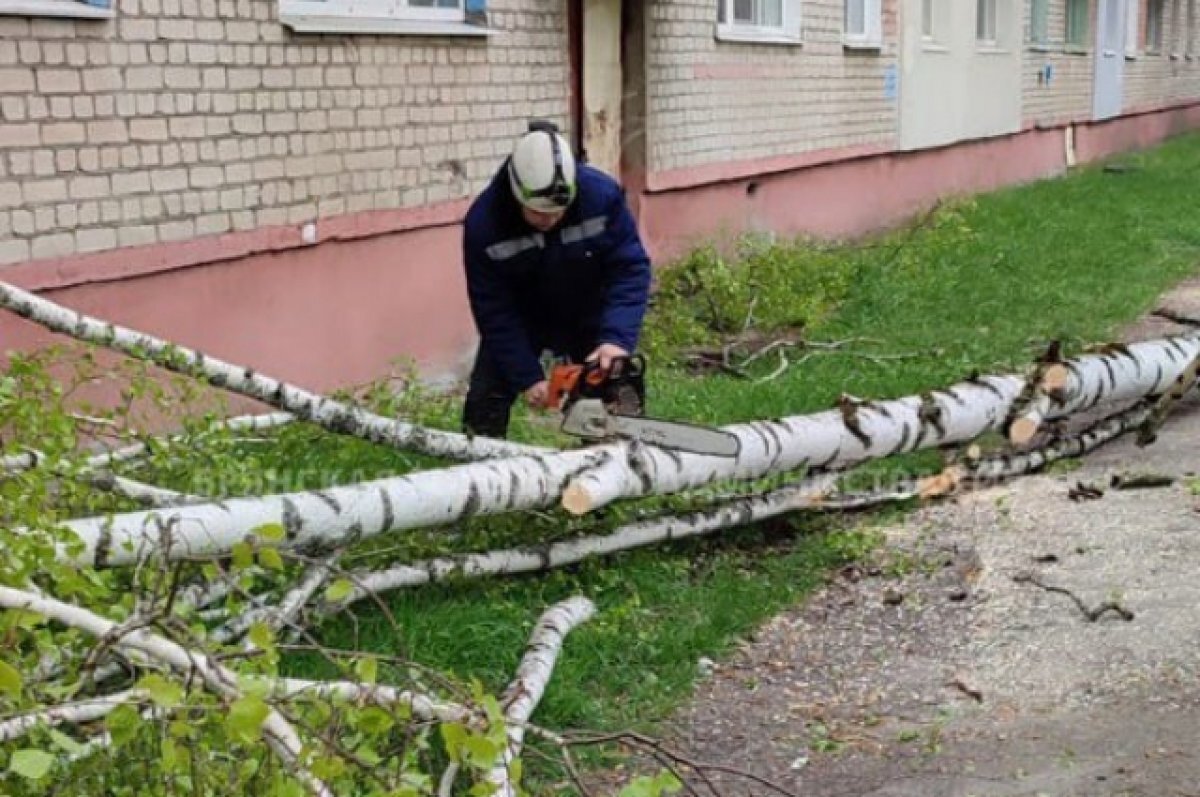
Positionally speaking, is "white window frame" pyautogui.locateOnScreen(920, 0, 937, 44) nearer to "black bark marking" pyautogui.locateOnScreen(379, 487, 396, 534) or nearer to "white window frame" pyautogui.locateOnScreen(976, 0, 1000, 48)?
"white window frame" pyautogui.locateOnScreen(976, 0, 1000, 48)

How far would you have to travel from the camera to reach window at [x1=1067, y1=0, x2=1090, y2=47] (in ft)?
80.5

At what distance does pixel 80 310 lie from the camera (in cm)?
659

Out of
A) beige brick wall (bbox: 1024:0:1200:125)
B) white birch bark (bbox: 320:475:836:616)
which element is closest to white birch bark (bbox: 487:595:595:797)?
white birch bark (bbox: 320:475:836:616)

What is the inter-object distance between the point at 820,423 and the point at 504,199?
4.61 ft

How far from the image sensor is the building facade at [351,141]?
6555 millimetres

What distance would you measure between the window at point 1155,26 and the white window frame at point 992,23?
1112 centimetres

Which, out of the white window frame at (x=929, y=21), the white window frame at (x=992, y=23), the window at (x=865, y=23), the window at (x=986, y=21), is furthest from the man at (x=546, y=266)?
the window at (x=986, y=21)

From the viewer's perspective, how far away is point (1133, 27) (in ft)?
94.2

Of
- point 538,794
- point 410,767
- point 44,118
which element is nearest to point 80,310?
point 44,118

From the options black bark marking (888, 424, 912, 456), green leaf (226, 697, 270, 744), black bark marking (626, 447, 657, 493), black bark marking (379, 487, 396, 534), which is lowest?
black bark marking (888, 424, 912, 456)

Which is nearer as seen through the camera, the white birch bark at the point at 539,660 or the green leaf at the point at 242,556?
the green leaf at the point at 242,556

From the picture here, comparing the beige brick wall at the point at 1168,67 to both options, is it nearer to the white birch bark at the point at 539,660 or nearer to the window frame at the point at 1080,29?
the window frame at the point at 1080,29

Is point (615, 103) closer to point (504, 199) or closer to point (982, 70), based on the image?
point (504, 199)

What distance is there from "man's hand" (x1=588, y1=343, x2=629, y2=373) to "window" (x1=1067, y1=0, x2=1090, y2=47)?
2111cm
